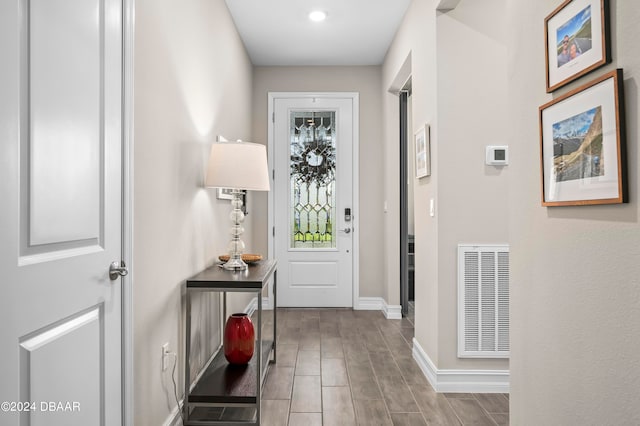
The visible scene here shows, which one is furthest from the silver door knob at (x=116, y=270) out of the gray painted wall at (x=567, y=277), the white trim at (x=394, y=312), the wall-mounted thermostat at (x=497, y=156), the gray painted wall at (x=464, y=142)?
the white trim at (x=394, y=312)

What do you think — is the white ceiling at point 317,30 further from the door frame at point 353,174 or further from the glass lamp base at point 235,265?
the glass lamp base at point 235,265

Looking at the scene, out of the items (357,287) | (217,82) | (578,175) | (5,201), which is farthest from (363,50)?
(5,201)

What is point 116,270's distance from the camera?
1516mm

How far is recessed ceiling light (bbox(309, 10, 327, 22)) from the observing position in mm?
3709

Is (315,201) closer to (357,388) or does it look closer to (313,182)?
(313,182)

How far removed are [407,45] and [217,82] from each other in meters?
1.60

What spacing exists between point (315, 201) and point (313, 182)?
22cm

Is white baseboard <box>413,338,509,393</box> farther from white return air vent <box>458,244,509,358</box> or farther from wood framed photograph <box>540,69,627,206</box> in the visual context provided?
wood framed photograph <box>540,69,627,206</box>

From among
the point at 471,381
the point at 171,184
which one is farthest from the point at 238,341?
the point at 471,381

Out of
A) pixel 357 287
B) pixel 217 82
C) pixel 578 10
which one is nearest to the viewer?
pixel 578 10

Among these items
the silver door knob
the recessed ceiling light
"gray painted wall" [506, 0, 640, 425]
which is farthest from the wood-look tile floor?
the recessed ceiling light

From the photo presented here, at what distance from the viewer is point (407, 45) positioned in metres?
3.66

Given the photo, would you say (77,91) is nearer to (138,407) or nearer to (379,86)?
(138,407)

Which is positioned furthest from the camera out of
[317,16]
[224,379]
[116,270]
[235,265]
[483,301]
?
[317,16]
